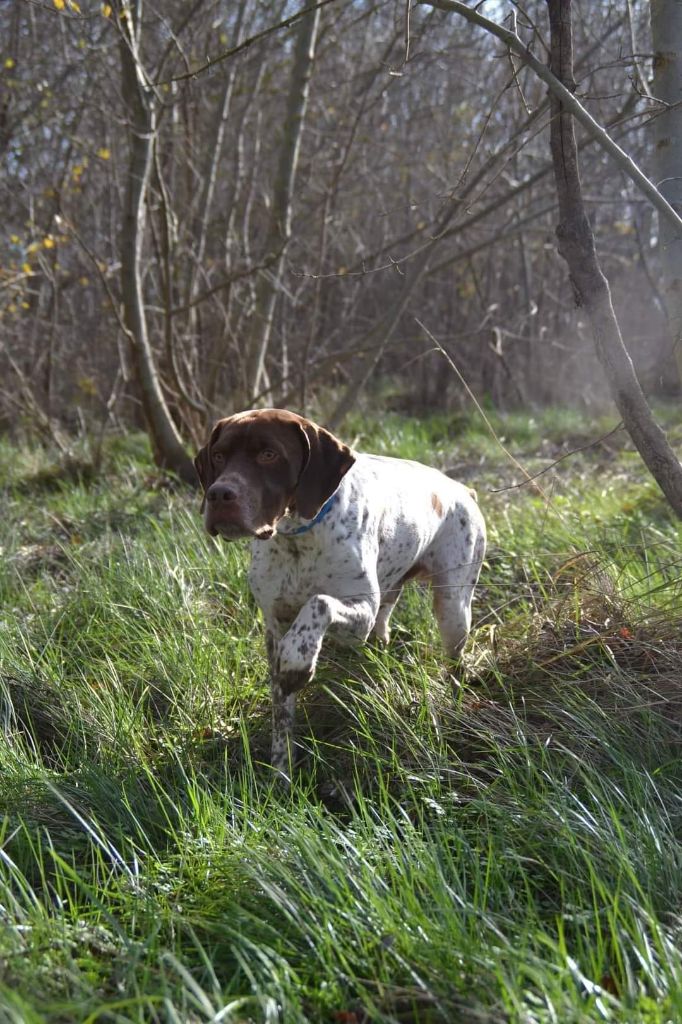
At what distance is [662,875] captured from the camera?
2250 mm

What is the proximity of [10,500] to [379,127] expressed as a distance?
5.75m

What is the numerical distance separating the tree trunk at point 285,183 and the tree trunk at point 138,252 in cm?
93

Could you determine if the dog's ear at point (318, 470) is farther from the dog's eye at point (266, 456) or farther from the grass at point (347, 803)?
the grass at point (347, 803)

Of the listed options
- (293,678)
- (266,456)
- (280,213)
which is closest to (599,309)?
(266,456)

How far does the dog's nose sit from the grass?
0.79m

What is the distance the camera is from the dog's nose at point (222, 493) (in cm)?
305

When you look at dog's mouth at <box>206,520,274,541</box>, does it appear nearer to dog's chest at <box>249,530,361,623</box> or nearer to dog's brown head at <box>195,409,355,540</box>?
dog's brown head at <box>195,409,355,540</box>

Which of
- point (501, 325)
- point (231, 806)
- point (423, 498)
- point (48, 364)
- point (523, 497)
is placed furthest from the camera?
point (501, 325)

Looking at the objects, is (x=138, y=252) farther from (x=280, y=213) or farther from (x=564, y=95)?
(x=564, y=95)

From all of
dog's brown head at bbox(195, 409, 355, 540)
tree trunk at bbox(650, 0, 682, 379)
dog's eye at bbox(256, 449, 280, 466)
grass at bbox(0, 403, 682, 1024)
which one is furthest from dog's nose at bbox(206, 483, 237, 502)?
tree trunk at bbox(650, 0, 682, 379)

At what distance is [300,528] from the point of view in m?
3.38

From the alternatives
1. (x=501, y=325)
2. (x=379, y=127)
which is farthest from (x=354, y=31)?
(x=501, y=325)

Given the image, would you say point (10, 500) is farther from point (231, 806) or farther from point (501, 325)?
point (501, 325)

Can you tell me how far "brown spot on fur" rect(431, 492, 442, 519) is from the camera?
410cm
